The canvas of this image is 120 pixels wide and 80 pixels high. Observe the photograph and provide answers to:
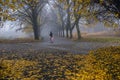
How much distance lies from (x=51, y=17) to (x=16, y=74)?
84.1 meters

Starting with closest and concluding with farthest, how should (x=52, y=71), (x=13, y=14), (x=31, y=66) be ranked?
(x=52, y=71), (x=31, y=66), (x=13, y=14)

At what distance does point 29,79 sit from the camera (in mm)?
10922

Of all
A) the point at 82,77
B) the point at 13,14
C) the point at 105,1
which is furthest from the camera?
the point at 13,14

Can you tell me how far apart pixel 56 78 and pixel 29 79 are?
4.01 feet

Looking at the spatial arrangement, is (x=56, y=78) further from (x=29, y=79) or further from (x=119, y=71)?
(x=119, y=71)

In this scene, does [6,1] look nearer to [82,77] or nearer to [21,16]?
[82,77]

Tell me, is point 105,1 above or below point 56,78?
above

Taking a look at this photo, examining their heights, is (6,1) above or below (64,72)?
above

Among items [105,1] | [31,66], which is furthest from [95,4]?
[31,66]

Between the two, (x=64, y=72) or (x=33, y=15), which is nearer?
(x=64, y=72)

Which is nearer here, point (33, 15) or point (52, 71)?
point (52, 71)

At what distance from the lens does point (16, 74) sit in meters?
12.2

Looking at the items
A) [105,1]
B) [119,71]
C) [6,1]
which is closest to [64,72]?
[119,71]

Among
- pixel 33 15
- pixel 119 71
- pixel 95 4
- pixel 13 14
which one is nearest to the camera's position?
pixel 119 71
